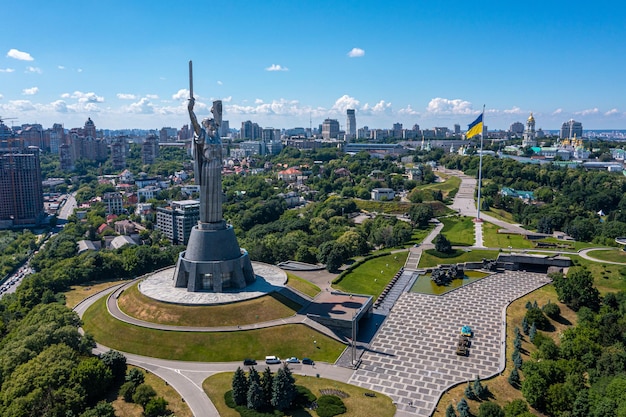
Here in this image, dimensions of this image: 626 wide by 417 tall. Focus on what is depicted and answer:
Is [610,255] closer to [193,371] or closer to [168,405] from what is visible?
[193,371]

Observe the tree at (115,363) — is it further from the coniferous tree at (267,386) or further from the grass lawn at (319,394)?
the coniferous tree at (267,386)

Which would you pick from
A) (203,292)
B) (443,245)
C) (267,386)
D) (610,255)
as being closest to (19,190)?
(203,292)

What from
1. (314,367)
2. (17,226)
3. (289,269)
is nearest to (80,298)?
(289,269)

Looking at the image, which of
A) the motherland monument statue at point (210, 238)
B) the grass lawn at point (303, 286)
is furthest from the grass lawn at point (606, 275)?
the motherland monument statue at point (210, 238)

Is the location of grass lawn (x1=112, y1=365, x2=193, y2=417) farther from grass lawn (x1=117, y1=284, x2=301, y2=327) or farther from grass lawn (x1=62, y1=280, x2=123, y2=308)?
grass lawn (x1=62, y1=280, x2=123, y2=308)

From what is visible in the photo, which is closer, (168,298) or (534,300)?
(168,298)

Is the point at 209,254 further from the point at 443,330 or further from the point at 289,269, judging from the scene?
the point at 443,330

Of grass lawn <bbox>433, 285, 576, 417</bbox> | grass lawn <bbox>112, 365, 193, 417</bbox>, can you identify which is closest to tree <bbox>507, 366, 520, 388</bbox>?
grass lawn <bbox>433, 285, 576, 417</bbox>
